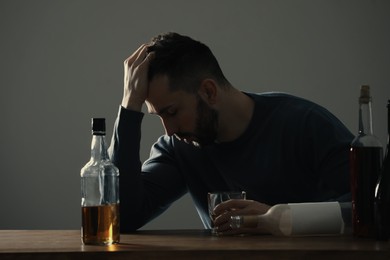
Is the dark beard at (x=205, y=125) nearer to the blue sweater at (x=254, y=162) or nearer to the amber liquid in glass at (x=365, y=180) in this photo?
the blue sweater at (x=254, y=162)

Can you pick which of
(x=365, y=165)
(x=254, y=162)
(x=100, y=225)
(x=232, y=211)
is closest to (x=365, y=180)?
(x=365, y=165)

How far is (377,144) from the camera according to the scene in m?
1.28

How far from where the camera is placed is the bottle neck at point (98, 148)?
136 cm

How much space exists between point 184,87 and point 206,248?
0.78m

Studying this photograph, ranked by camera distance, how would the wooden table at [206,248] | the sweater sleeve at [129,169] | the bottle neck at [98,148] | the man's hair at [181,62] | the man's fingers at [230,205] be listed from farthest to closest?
the man's hair at [181,62] < the sweater sleeve at [129,169] < the man's fingers at [230,205] < the bottle neck at [98,148] < the wooden table at [206,248]

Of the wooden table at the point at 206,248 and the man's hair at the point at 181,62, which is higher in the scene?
the man's hair at the point at 181,62

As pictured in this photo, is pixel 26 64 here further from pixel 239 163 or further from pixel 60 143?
pixel 239 163

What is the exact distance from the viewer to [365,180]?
129cm

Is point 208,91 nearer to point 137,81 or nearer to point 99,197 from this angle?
point 137,81

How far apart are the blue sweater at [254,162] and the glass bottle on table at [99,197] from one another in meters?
0.31

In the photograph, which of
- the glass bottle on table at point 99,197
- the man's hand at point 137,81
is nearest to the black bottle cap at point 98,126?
the glass bottle on table at point 99,197

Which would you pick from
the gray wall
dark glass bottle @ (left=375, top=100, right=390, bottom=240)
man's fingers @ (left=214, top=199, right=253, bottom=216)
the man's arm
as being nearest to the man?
the man's arm

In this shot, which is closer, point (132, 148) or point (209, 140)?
point (132, 148)

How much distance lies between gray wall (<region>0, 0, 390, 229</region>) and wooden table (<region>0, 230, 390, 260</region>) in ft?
8.66
